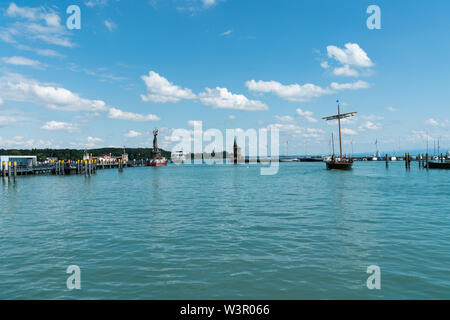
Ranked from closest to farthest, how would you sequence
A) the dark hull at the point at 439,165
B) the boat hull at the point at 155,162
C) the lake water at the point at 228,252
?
the lake water at the point at 228,252, the dark hull at the point at 439,165, the boat hull at the point at 155,162

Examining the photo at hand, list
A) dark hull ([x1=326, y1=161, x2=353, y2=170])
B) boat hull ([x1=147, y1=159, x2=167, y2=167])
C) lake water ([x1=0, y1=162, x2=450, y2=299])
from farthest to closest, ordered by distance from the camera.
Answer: boat hull ([x1=147, y1=159, x2=167, y2=167])
dark hull ([x1=326, y1=161, x2=353, y2=170])
lake water ([x1=0, y1=162, x2=450, y2=299])

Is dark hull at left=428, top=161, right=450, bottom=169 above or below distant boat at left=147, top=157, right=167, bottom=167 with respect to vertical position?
below

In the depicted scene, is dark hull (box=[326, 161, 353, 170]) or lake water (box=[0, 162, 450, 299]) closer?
lake water (box=[0, 162, 450, 299])

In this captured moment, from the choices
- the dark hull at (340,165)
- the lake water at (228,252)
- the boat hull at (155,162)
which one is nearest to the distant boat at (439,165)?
the dark hull at (340,165)

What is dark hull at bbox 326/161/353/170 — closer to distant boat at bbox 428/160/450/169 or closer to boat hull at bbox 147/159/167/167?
distant boat at bbox 428/160/450/169

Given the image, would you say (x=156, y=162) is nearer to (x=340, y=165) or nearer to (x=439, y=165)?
(x=340, y=165)

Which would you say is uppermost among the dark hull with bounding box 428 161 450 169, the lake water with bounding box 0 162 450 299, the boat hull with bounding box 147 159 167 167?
the boat hull with bounding box 147 159 167 167

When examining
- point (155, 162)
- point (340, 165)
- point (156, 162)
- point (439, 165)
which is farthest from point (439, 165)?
point (155, 162)

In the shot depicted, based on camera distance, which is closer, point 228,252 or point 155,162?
point 228,252

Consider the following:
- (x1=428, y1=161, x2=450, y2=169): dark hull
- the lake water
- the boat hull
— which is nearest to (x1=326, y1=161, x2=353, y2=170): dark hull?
(x1=428, y1=161, x2=450, y2=169): dark hull

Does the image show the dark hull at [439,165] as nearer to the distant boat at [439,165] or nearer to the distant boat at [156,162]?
the distant boat at [439,165]

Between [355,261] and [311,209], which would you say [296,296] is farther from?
[311,209]
